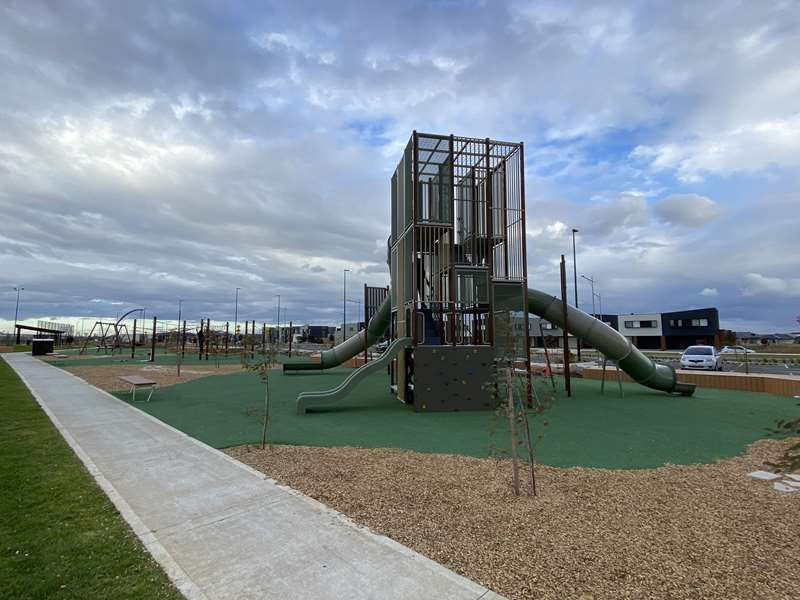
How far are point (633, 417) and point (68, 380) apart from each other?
20877 millimetres

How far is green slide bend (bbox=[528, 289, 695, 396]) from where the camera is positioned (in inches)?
595

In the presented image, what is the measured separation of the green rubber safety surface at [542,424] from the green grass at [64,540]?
2608 millimetres

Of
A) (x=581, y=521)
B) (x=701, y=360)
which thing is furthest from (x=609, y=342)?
(x=701, y=360)

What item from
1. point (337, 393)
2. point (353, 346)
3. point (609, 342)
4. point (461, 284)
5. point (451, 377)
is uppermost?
point (461, 284)

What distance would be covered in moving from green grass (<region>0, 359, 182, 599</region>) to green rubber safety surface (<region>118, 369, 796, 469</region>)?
2608mm

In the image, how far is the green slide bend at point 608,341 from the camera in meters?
15.1

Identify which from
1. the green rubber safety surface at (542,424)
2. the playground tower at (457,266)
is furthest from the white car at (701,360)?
the playground tower at (457,266)

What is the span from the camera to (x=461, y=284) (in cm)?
1396

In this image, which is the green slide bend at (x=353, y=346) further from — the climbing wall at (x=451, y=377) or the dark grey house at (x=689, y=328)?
the dark grey house at (x=689, y=328)

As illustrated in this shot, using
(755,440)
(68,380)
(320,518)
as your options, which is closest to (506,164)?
(755,440)

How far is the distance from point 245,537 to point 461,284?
34.7 feet

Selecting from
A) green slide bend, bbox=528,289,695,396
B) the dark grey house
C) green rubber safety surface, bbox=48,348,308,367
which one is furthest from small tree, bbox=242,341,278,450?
the dark grey house

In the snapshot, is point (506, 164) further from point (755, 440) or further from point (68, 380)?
point (68, 380)

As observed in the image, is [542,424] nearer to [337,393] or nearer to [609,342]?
[337,393]
